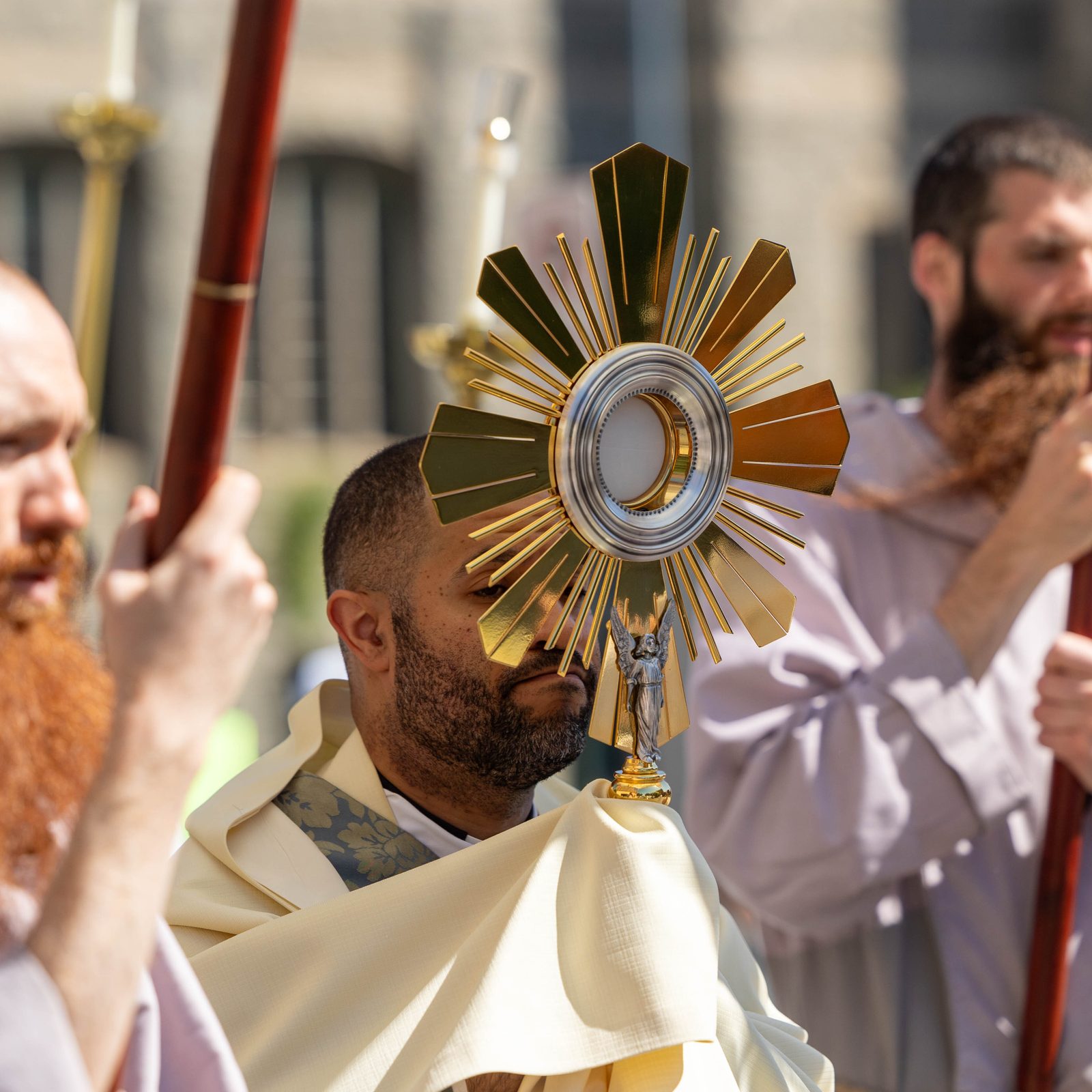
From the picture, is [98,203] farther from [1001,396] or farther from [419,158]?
[419,158]

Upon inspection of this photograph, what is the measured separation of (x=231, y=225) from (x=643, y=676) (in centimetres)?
65

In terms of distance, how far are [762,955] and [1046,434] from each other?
2.96ft

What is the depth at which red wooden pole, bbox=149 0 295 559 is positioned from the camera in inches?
42.4

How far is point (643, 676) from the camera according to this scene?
156cm

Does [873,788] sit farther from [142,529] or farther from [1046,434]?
[142,529]

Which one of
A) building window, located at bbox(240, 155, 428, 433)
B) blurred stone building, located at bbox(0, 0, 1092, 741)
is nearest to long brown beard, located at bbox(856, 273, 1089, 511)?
blurred stone building, located at bbox(0, 0, 1092, 741)

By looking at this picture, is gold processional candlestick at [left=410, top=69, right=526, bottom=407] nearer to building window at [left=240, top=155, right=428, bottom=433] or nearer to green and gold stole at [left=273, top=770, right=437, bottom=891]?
green and gold stole at [left=273, top=770, right=437, bottom=891]

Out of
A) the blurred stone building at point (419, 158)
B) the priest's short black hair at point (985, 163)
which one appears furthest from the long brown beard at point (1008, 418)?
the blurred stone building at point (419, 158)

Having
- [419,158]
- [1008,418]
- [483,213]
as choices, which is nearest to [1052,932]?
[1008,418]

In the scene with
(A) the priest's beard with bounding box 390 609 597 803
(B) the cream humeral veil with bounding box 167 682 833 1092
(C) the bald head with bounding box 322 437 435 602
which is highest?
(C) the bald head with bounding box 322 437 435 602

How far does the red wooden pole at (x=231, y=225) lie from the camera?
108 centimetres

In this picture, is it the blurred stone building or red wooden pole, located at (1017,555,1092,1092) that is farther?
the blurred stone building

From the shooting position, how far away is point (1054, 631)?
254cm

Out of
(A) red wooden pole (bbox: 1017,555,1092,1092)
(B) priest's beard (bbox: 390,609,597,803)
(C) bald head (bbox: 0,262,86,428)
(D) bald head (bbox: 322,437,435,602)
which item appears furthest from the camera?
(A) red wooden pole (bbox: 1017,555,1092,1092)
